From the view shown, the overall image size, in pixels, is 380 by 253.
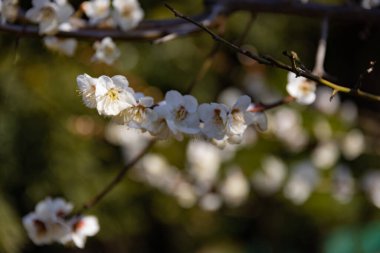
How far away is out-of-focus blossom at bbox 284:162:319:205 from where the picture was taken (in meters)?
1.68

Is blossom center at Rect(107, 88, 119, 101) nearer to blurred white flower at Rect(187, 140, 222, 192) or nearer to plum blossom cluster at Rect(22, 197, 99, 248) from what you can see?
plum blossom cluster at Rect(22, 197, 99, 248)

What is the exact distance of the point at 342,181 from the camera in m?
1.69

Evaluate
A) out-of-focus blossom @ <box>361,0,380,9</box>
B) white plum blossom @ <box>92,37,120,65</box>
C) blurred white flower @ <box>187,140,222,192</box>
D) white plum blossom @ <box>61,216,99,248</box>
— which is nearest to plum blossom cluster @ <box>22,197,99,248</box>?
white plum blossom @ <box>61,216,99,248</box>

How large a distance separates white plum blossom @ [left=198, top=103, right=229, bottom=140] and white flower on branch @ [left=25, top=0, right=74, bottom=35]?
0.23 meters

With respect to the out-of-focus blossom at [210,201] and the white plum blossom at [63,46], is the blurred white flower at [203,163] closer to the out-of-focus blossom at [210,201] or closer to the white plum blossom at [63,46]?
A: the out-of-focus blossom at [210,201]

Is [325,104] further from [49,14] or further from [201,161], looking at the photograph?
[49,14]

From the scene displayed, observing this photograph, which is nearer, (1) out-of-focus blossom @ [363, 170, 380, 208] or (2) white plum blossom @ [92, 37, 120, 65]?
(2) white plum blossom @ [92, 37, 120, 65]

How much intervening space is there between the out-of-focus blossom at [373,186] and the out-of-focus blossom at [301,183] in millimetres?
149

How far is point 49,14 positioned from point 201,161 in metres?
0.91

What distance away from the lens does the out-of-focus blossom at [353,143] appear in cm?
178

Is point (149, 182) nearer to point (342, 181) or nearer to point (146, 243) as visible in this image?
point (146, 243)

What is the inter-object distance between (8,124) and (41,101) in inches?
3.3

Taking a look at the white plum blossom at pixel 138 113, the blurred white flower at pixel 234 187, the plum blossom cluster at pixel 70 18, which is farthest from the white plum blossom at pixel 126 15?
the blurred white flower at pixel 234 187

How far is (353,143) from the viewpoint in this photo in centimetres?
179
